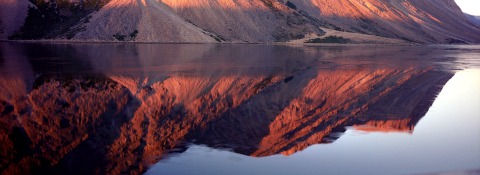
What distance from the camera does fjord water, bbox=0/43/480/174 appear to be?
1209 centimetres

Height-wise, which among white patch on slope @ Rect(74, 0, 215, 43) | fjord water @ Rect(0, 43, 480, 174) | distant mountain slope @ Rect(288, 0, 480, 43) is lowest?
fjord water @ Rect(0, 43, 480, 174)

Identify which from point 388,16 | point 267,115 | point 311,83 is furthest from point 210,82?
point 388,16

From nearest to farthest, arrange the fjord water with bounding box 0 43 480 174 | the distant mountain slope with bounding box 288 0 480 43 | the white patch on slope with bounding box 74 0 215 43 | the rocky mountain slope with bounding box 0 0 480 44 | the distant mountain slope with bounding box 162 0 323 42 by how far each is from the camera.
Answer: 1. the fjord water with bounding box 0 43 480 174
2. the white patch on slope with bounding box 74 0 215 43
3. the rocky mountain slope with bounding box 0 0 480 44
4. the distant mountain slope with bounding box 162 0 323 42
5. the distant mountain slope with bounding box 288 0 480 43

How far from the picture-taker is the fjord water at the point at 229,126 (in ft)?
39.7

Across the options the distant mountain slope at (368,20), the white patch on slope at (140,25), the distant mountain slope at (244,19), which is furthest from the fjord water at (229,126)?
the distant mountain slope at (368,20)

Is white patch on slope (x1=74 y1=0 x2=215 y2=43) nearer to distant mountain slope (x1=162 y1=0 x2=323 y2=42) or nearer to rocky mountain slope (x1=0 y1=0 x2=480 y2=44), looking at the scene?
rocky mountain slope (x1=0 y1=0 x2=480 y2=44)

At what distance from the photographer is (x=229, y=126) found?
16.9 meters

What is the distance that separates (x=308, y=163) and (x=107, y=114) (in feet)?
30.2

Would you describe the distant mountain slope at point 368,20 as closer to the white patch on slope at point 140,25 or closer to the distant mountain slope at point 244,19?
the distant mountain slope at point 244,19

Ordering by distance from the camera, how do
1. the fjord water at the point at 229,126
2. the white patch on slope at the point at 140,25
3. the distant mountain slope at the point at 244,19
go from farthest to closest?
the distant mountain slope at the point at 244,19
the white patch on slope at the point at 140,25
the fjord water at the point at 229,126

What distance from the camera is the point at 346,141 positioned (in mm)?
15070

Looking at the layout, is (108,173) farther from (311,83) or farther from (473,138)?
(311,83)

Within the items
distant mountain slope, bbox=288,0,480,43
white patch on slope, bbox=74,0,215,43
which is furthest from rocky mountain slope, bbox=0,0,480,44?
distant mountain slope, bbox=288,0,480,43

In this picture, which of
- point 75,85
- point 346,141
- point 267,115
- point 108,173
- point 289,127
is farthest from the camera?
point 75,85
